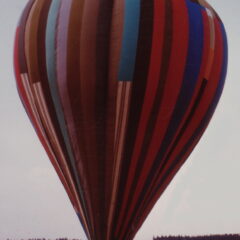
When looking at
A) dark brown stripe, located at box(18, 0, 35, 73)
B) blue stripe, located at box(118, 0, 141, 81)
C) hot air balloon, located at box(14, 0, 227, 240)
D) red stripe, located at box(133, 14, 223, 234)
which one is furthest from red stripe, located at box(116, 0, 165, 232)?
dark brown stripe, located at box(18, 0, 35, 73)

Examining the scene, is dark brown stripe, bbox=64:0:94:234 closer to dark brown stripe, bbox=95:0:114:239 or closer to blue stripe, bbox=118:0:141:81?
dark brown stripe, bbox=95:0:114:239

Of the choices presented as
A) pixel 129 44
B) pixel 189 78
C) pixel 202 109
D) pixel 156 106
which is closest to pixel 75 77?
pixel 129 44

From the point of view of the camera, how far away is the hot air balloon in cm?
1171

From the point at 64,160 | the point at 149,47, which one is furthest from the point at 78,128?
the point at 149,47

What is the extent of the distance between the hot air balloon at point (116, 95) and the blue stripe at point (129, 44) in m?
0.02

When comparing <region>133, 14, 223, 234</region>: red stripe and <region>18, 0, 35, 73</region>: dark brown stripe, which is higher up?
<region>18, 0, 35, 73</region>: dark brown stripe

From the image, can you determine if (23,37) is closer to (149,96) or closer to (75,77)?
(75,77)

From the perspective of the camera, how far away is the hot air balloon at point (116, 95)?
11.7m

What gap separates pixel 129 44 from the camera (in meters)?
11.8

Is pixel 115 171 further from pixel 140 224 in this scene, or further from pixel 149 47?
pixel 149 47

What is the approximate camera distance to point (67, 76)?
39.0 ft

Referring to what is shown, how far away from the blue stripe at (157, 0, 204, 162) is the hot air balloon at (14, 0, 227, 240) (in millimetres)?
20

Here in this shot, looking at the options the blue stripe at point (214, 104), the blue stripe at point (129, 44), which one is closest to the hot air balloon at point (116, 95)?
the blue stripe at point (129, 44)

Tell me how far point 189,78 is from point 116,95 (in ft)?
5.27
